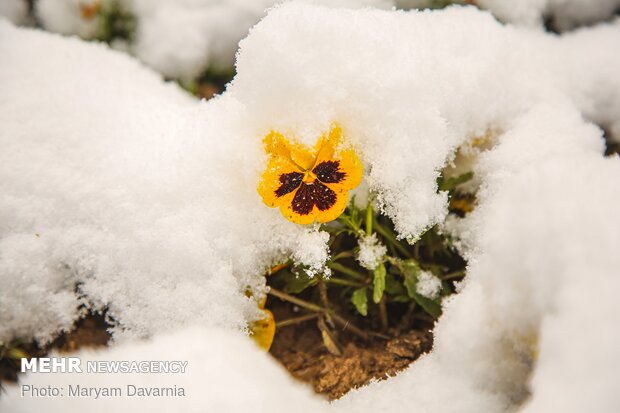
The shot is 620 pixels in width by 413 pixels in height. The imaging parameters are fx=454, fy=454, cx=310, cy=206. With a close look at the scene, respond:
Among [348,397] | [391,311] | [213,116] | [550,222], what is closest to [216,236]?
[213,116]

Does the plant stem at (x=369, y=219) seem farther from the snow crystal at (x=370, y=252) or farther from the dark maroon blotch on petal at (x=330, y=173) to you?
the dark maroon blotch on petal at (x=330, y=173)

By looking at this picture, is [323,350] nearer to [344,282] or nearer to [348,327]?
[348,327]

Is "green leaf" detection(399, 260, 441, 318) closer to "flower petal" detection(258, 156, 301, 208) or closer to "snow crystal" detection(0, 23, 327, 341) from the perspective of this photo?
"snow crystal" detection(0, 23, 327, 341)

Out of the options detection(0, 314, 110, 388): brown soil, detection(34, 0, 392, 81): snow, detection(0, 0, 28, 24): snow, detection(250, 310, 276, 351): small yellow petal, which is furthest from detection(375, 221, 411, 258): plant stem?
detection(0, 0, 28, 24): snow

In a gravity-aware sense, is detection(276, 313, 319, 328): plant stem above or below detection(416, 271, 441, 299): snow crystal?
above

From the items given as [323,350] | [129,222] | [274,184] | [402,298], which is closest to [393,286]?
[402,298]

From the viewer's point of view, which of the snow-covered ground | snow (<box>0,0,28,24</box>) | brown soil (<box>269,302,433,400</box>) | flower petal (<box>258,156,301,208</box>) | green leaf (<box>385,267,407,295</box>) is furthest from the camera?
snow (<box>0,0,28,24</box>)
